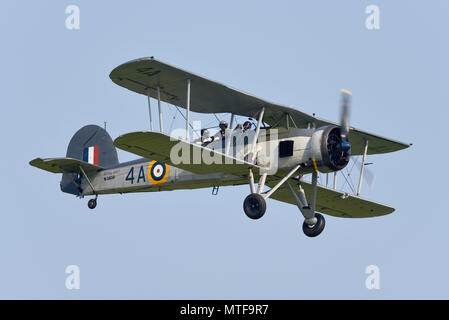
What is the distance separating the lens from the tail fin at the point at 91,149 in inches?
969

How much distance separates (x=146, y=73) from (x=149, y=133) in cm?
155

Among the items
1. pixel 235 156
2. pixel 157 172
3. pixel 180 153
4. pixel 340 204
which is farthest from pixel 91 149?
pixel 340 204

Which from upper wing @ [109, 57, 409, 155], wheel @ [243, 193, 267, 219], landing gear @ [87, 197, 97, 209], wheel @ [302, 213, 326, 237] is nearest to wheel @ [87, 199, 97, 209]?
landing gear @ [87, 197, 97, 209]

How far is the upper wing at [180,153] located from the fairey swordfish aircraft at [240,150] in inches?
0.8

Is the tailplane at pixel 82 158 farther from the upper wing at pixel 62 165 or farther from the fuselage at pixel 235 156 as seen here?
the fuselage at pixel 235 156

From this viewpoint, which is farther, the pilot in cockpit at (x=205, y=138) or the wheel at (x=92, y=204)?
the wheel at (x=92, y=204)

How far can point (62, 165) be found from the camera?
23859 mm

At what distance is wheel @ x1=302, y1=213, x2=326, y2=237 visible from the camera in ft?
71.5

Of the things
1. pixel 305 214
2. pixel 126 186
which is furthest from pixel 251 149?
pixel 126 186

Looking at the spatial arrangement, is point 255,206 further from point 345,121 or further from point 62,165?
point 62,165

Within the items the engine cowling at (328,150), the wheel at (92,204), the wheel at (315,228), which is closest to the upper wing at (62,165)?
the wheel at (92,204)

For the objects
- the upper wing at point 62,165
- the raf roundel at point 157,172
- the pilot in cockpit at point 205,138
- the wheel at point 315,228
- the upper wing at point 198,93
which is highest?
the upper wing at point 198,93
